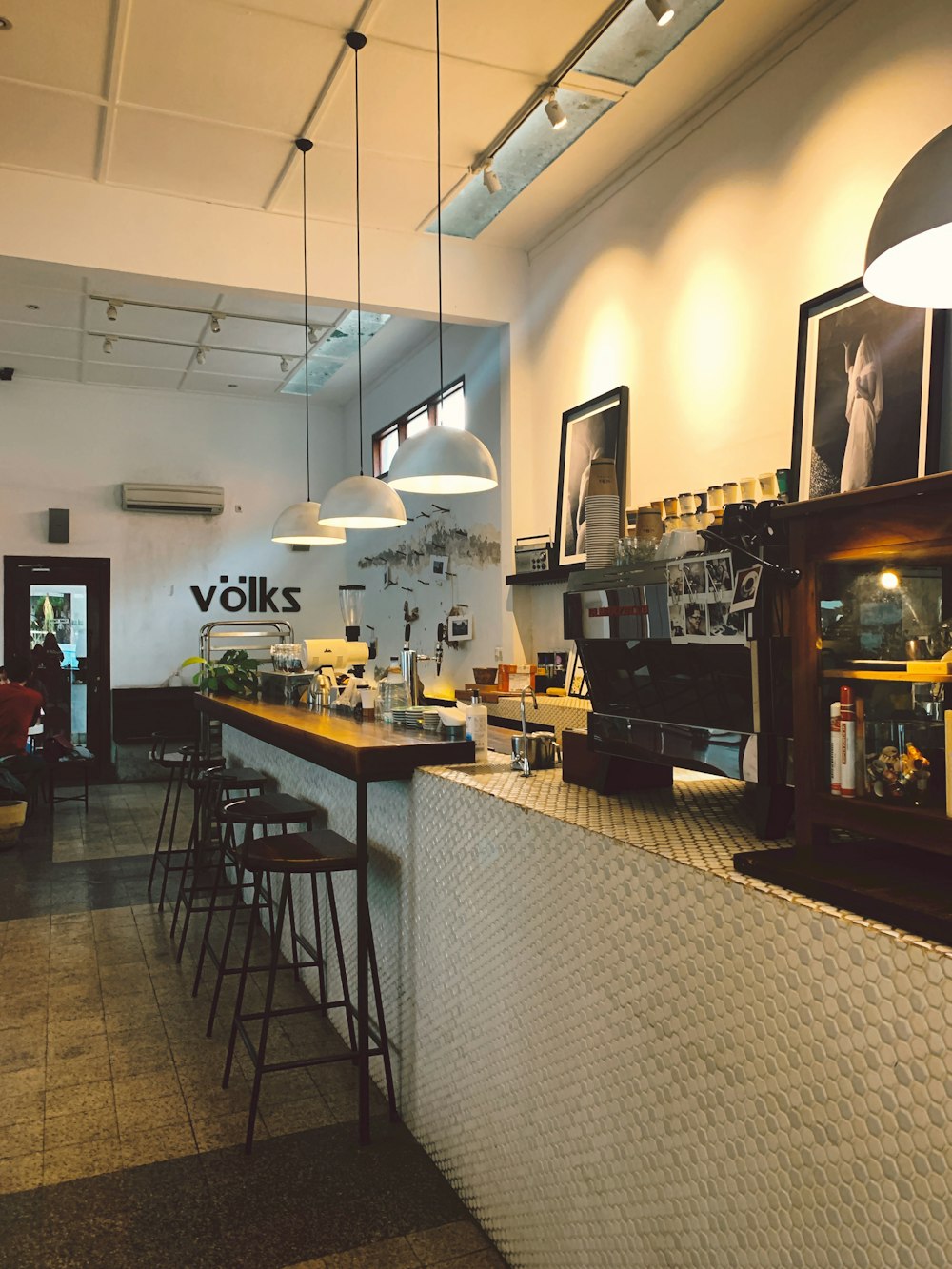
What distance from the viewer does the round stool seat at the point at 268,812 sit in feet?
11.0

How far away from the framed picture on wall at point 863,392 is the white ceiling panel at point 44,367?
24.9ft

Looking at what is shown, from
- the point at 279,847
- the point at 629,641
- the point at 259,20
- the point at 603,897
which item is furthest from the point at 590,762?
the point at 259,20

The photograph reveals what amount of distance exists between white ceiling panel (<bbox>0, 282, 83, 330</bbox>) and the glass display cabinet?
742 centimetres

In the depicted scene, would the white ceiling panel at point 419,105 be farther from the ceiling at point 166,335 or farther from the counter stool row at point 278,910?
the counter stool row at point 278,910

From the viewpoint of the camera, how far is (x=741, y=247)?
4.67 meters

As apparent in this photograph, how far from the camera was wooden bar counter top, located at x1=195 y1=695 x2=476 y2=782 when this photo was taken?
9.30ft

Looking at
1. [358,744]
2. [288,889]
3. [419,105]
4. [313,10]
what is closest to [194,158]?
[419,105]

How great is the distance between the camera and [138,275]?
5.86 meters

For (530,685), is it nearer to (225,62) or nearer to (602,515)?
(225,62)

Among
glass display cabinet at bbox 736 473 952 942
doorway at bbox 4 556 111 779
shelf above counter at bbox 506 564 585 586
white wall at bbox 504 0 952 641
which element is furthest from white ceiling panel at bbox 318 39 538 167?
doorway at bbox 4 556 111 779

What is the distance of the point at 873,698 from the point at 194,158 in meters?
5.30

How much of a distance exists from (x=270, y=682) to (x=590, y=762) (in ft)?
11.6

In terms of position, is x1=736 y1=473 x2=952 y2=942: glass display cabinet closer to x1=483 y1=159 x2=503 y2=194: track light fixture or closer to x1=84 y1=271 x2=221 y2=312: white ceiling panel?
x1=483 y1=159 x2=503 y2=194: track light fixture

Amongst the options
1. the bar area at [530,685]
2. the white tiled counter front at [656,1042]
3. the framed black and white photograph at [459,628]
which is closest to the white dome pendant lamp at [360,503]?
the bar area at [530,685]
